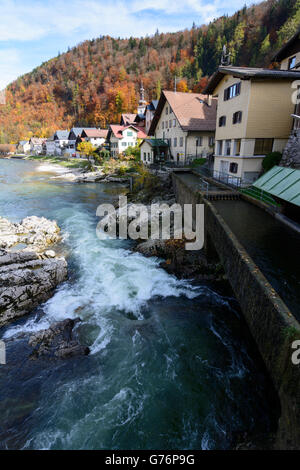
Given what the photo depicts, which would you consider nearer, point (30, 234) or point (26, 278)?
point (26, 278)

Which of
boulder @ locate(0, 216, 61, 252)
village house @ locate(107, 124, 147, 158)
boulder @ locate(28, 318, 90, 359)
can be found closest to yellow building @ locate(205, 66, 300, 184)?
boulder @ locate(0, 216, 61, 252)

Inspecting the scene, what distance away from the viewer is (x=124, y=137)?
193 ft

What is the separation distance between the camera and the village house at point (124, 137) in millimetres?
58781

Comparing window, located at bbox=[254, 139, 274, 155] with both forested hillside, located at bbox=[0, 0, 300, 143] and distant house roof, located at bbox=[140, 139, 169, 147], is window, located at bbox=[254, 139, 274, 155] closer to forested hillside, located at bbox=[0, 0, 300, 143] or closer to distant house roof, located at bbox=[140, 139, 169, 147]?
distant house roof, located at bbox=[140, 139, 169, 147]

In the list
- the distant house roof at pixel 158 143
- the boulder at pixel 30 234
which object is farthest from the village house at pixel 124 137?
the boulder at pixel 30 234

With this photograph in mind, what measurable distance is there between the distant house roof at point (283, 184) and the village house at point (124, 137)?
51.8 metres

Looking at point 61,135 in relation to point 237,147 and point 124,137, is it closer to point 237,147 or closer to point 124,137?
point 124,137

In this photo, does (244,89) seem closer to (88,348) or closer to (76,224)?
(76,224)

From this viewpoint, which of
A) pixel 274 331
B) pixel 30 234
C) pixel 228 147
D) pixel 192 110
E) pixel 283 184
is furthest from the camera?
pixel 192 110

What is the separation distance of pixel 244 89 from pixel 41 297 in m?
20.1

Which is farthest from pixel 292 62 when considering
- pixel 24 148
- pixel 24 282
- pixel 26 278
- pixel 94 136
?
pixel 24 148

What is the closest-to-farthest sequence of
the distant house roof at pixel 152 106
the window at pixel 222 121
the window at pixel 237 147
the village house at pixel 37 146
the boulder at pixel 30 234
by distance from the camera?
1. the boulder at pixel 30 234
2. the window at pixel 237 147
3. the window at pixel 222 121
4. the distant house roof at pixel 152 106
5. the village house at pixel 37 146

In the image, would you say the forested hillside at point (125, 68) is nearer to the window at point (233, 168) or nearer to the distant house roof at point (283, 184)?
the window at point (233, 168)

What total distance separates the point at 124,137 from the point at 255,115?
146 ft
